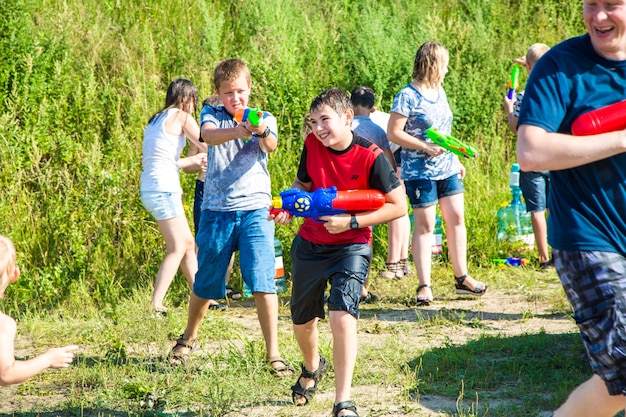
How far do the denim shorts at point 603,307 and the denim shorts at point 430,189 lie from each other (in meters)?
3.82

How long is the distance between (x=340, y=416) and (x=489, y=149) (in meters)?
6.70

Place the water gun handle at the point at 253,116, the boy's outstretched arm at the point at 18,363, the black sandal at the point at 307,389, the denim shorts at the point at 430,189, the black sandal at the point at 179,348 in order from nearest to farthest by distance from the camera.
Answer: the boy's outstretched arm at the point at 18,363 < the black sandal at the point at 307,389 < the water gun handle at the point at 253,116 < the black sandal at the point at 179,348 < the denim shorts at the point at 430,189

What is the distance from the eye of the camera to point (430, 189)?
7051mm

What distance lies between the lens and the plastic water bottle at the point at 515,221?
8.94 metres

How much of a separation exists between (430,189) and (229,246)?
7.29 feet

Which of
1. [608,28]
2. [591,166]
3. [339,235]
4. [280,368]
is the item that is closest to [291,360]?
[280,368]

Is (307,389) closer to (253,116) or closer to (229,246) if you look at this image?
(229,246)

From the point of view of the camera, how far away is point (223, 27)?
36.1 ft

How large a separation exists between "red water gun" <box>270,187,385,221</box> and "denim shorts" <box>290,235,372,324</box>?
242mm

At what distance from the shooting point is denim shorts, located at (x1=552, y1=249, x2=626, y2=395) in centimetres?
311

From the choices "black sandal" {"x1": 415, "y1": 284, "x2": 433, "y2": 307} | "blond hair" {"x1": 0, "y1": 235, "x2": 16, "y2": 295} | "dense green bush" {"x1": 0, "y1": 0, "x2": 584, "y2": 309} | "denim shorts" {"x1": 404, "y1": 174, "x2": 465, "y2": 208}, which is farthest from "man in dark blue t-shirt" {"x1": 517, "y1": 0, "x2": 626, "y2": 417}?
A: "dense green bush" {"x1": 0, "y1": 0, "x2": 584, "y2": 309}

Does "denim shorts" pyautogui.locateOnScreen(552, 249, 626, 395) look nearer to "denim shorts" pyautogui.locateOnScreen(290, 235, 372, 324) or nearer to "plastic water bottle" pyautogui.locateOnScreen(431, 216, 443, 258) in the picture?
"denim shorts" pyautogui.locateOnScreen(290, 235, 372, 324)

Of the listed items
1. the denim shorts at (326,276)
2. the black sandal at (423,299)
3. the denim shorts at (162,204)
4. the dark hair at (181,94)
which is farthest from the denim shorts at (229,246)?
the black sandal at (423,299)

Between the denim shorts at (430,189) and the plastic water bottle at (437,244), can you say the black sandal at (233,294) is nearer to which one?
the denim shorts at (430,189)
